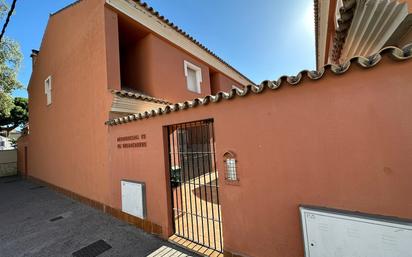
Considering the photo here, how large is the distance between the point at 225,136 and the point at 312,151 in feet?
4.38

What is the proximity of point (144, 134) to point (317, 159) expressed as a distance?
3.73 metres

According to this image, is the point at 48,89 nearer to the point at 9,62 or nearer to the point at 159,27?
the point at 9,62

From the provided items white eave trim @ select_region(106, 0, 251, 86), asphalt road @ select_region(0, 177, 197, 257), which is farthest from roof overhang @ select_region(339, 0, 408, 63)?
white eave trim @ select_region(106, 0, 251, 86)

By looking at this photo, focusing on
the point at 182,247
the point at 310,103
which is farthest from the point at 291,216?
the point at 182,247

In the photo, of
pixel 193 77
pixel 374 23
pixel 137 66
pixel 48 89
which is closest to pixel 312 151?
pixel 374 23

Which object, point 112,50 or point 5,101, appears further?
point 5,101

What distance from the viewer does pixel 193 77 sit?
10016 millimetres

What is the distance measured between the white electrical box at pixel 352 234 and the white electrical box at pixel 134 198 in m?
3.61

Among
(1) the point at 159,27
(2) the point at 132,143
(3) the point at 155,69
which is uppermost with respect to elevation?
(1) the point at 159,27

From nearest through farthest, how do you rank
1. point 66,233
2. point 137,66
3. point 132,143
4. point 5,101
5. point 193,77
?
point 66,233
point 132,143
point 137,66
point 193,77
point 5,101

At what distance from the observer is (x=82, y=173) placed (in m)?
7.01

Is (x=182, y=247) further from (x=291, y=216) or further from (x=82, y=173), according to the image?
(x=82, y=173)

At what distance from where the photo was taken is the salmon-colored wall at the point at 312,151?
6.65ft

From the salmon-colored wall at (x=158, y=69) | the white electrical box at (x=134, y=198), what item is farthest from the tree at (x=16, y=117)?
the white electrical box at (x=134, y=198)
